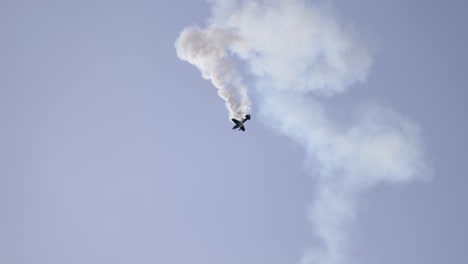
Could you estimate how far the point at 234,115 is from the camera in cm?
8331

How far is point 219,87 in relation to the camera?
82750 millimetres

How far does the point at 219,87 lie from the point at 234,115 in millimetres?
4687
